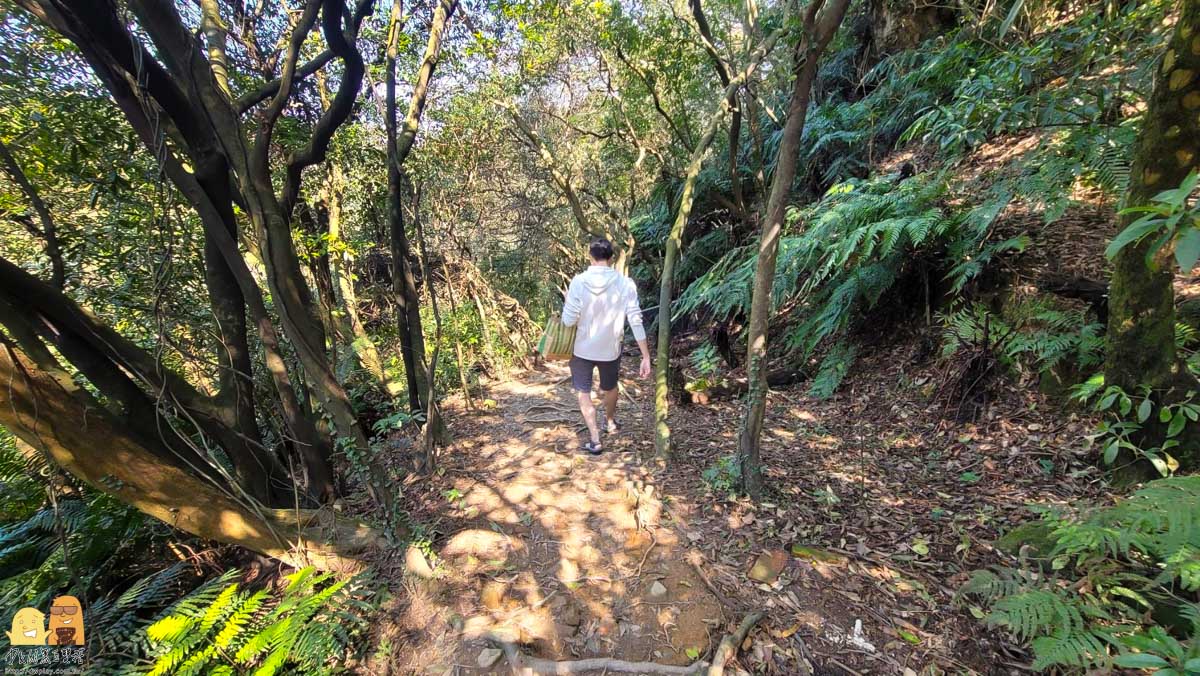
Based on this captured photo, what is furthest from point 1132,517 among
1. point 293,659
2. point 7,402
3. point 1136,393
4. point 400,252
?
point 7,402

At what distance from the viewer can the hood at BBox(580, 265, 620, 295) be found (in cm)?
361

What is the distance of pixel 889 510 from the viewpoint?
291 centimetres

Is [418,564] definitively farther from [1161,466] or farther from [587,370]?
[1161,466]

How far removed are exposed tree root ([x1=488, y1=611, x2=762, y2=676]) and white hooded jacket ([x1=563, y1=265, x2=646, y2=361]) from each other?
203 cm

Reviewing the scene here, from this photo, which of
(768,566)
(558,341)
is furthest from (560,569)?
(558,341)

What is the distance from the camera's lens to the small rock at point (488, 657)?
2.19m

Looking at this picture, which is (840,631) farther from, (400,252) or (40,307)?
(40,307)

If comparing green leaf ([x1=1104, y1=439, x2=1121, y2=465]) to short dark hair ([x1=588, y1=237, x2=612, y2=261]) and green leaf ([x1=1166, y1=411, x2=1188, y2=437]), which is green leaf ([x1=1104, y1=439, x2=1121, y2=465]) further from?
short dark hair ([x1=588, y1=237, x2=612, y2=261])

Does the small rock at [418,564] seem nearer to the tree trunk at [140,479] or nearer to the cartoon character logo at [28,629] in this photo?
the tree trunk at [140,479]

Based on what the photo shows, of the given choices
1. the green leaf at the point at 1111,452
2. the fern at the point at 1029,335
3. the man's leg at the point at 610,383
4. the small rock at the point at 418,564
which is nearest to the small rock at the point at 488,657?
the small rock at the point at 418,564

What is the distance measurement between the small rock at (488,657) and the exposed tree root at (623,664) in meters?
0.04

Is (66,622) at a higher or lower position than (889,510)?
lower

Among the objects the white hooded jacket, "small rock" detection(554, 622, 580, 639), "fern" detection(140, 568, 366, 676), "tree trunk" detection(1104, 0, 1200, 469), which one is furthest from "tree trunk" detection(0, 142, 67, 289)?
"tree trunk" detection(1104, 0, 1200, 469)

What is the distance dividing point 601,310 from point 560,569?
1885 mm
